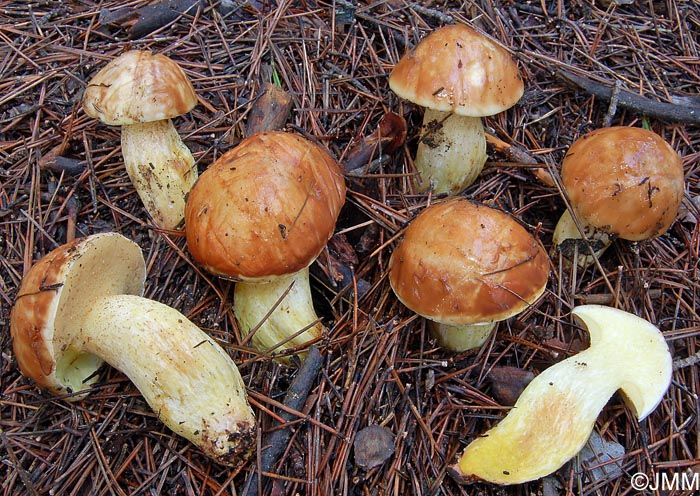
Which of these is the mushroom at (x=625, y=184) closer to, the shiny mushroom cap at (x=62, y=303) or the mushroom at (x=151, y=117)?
the mushroom at (x=151, y=117)

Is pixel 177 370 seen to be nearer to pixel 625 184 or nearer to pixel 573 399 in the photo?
pixel 573 399

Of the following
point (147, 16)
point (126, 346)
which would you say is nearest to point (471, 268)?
point (126, 346)

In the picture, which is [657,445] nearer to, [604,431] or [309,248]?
[604,431]

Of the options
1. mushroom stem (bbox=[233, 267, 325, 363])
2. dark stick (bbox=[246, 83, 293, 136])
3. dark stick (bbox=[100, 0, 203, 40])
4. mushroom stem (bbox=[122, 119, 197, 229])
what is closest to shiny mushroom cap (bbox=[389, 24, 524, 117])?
dark stick (bbox=[246, 83, 293, 136])

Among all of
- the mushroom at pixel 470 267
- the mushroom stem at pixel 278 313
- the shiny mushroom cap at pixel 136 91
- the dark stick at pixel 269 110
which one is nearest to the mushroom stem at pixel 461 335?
the mushroom at pixel 470 267

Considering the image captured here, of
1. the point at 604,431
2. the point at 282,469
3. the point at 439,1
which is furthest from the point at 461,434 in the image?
the point at 439,1

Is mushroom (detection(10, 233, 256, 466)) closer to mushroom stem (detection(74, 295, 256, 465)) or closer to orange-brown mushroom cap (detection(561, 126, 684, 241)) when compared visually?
mushroom stem (detection(74, 295, 256, 465))
